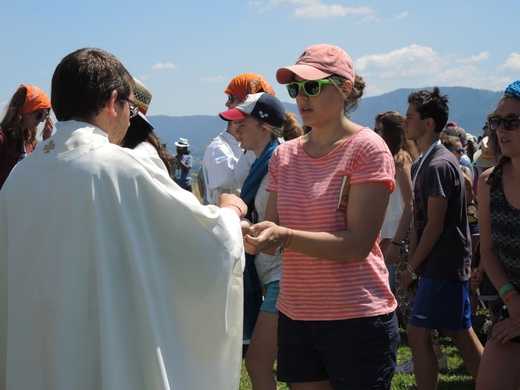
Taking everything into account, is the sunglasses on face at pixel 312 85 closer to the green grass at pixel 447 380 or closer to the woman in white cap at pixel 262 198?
the woman in white cap at pixel 262 198

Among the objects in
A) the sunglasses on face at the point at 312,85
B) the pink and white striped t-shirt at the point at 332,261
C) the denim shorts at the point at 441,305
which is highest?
the sunglasses on face at the point at 312,85

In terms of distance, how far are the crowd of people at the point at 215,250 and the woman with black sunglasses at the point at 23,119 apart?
233cm

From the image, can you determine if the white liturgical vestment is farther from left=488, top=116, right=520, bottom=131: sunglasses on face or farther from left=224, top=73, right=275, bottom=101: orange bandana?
left=224, top=73, right=275, bottom=101: orange bandana

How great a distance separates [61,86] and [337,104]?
50.3 inches

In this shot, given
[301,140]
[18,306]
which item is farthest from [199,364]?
[301,140]

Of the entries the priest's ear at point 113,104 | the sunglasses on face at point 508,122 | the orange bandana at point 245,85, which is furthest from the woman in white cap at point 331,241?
the orange bandana at point 245,85

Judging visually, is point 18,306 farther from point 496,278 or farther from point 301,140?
point 496,278

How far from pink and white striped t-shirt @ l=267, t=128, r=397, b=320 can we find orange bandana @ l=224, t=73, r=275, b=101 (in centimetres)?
230

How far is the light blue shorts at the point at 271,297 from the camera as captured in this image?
456cm

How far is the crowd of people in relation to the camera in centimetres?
269

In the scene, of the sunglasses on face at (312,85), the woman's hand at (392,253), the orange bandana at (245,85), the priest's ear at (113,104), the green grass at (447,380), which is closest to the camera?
the priest's ear at (113,104)

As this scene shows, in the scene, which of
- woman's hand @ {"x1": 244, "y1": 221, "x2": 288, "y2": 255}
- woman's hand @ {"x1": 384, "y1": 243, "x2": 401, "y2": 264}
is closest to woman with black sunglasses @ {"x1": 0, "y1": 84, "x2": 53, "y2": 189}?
woman's hand @ {"x1": 384, "y1": 243, "x2": 401, "y2": 264}

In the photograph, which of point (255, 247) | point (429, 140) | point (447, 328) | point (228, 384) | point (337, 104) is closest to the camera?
point (228, 384)

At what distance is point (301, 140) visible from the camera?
3736 millimetres
